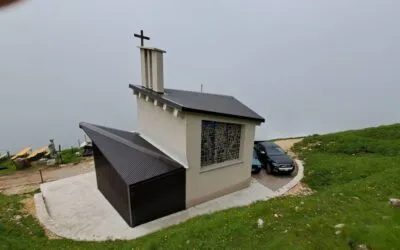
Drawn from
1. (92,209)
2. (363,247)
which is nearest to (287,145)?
(92,209)

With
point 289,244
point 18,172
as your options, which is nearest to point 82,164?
point 18,172

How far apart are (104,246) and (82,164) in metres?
11.3

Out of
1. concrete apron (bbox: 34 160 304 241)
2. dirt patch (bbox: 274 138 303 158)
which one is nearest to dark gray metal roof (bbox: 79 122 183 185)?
concrete apron (bbox: 34 160 304 241)

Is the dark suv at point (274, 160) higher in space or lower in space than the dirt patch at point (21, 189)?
higher

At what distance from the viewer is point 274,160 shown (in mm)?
16031

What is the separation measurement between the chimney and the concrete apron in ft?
18.0

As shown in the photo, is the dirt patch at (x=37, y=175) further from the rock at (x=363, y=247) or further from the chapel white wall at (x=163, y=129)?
the rock at (x=363, y=247)

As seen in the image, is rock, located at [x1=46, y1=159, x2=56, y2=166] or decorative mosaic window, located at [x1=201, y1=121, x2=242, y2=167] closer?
decorative mosaic window, located at [x1=201, y1=121, x2=242, y2=167]

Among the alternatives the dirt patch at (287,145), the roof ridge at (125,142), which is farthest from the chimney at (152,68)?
the dirt patch at (287,145)

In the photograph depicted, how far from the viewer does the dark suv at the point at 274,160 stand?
51.7 ft

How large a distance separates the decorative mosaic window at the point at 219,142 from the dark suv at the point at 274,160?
322cm

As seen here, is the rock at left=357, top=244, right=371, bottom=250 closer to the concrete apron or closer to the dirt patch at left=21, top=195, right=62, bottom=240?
the concrete apron

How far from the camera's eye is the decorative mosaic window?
483 inches

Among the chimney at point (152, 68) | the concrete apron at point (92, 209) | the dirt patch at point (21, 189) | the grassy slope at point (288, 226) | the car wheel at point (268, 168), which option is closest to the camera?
the grassy slope at point (288, 226)
